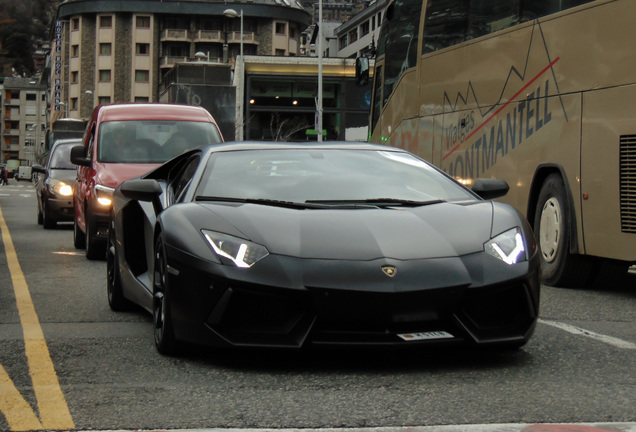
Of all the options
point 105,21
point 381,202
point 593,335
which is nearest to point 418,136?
point 593,335

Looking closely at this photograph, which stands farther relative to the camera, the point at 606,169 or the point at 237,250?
the point at 606,169

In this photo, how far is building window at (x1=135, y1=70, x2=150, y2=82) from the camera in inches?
4006

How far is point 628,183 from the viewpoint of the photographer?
8828mm

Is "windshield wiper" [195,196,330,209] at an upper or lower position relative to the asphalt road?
upper

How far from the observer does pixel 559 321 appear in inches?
280

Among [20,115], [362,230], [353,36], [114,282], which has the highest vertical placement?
[353,36]

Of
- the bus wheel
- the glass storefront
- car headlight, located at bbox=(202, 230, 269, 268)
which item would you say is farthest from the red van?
the glass storefront

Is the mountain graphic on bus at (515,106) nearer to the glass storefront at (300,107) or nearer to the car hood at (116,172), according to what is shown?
the car hood at (116,172)

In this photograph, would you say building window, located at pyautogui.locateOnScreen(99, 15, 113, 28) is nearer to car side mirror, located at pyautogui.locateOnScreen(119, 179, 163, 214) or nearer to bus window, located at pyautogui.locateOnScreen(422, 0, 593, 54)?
bus window, located at pyautogui.locateOnScreen(422, 0, 593, 54)

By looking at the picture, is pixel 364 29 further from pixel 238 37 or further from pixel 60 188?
pixel 60 188

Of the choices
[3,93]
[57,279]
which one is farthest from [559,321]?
[3,93]

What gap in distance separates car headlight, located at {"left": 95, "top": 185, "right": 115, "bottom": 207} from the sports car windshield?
5.74 metres

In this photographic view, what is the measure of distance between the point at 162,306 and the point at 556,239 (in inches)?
214

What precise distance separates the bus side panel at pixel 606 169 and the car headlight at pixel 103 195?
5220 mm
